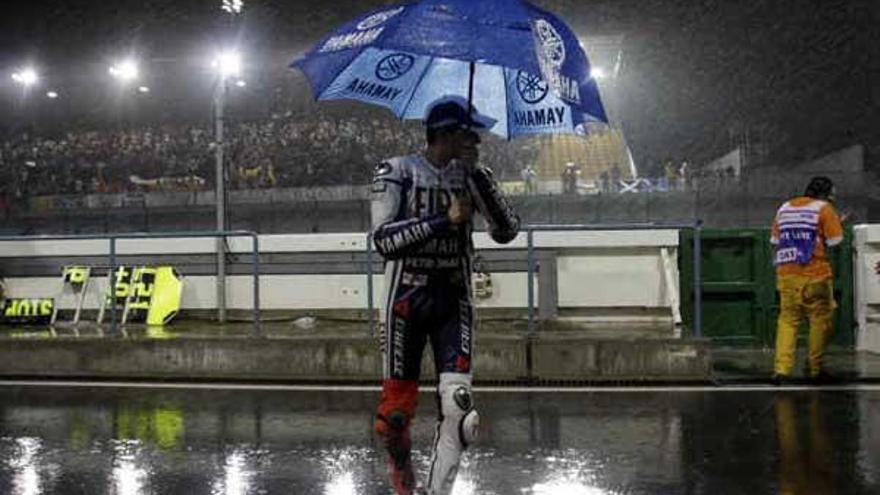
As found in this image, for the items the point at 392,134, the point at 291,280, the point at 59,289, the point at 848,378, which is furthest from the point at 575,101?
the point at 392,134

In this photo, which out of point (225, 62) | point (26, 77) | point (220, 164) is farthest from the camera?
point (26, 77)

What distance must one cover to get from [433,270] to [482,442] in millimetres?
2457

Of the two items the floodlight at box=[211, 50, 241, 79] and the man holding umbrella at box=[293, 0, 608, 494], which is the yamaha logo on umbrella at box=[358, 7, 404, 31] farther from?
the floodlight at box=[211, 50, 241, 79]

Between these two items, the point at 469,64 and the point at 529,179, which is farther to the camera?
the point at 529,179

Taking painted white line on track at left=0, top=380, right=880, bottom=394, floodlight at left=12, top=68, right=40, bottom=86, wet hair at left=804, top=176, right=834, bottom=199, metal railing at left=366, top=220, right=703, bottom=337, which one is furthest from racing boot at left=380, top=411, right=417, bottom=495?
floodlight at left=12, top=68, right=40, bottom=86

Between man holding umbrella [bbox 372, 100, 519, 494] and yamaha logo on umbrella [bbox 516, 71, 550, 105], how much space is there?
0.67 metres

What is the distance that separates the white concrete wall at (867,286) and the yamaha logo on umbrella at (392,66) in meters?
8.20

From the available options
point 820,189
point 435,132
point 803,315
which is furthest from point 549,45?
point 803,315

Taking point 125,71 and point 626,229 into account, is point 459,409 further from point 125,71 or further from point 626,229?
point 125,71

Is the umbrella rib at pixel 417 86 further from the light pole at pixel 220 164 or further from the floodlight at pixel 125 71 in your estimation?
the floodlight at pixel 125 71

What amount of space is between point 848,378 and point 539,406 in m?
3.29

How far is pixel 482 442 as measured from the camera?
6770 mm

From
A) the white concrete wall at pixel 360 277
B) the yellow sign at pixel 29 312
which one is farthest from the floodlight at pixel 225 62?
the yellow sign at pixel 29 312

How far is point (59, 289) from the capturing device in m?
13.8
